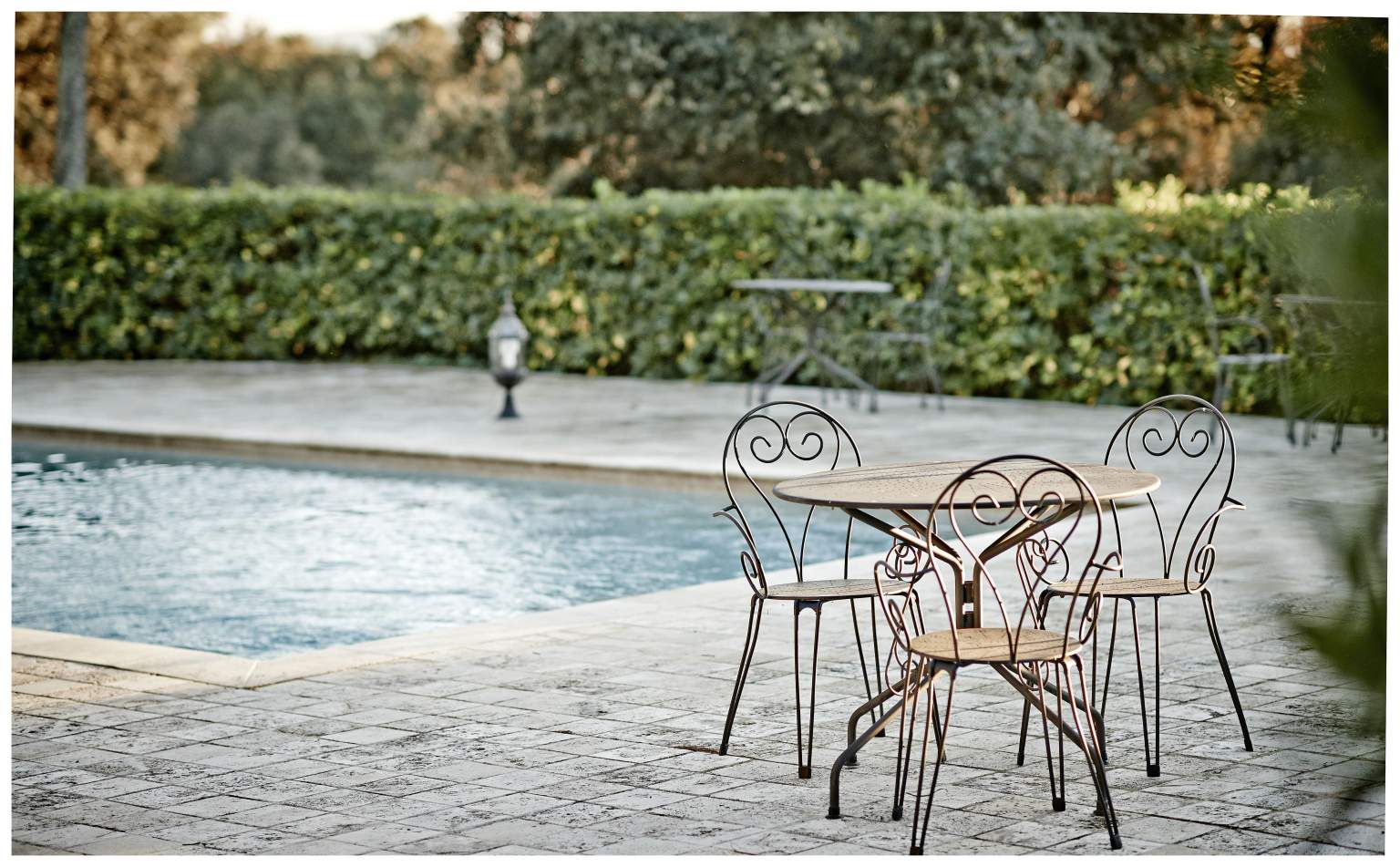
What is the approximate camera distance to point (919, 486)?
13.9ft

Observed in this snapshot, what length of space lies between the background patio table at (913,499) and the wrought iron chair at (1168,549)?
114 mm

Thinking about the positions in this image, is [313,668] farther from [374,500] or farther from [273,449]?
[273,449]

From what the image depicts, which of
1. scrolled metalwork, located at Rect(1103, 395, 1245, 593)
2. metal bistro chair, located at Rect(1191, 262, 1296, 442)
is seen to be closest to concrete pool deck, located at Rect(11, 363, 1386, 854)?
scrolled metalwork, located at Rect(1103, 395, 1245, 593)

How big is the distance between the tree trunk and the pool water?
983 cm

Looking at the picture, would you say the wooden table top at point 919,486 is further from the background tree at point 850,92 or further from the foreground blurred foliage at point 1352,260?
the background tree at point 850,92

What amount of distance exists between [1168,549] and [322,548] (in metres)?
4.05

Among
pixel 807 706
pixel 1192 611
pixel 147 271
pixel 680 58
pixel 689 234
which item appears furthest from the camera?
pixel 680 58

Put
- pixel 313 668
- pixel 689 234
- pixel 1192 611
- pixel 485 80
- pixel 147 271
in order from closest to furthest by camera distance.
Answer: pixel 313 668 → pixel 1192 611 → pixel 689 234 → pixel 147 271 → pixel 485 80

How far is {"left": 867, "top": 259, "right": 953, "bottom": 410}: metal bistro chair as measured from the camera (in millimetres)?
12984

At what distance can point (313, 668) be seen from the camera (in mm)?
5527

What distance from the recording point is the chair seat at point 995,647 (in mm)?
3641
